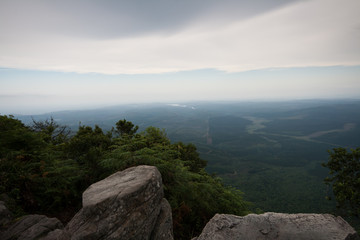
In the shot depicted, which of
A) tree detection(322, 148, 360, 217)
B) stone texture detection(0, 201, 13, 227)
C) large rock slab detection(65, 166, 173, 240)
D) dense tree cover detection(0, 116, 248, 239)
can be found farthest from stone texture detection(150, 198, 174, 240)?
tree detection(322, 148, 360, 217)

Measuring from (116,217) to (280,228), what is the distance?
463 cm

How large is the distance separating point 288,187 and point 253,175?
850 inches

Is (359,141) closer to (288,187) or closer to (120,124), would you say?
(288,187)

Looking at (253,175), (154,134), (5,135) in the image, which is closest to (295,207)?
(253,175)

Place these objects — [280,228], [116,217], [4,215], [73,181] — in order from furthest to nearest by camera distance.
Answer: [73,181], [4,215], [116,217], [280,228]

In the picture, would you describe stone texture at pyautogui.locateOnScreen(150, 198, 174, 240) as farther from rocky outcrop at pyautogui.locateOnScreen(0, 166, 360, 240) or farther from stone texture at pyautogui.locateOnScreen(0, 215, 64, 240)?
stone texture at pyautogui.locateOnScreen(0, 215, 64, 240)

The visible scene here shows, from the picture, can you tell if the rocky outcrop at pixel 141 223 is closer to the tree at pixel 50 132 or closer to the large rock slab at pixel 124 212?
the large rock slab at pixel 124 212

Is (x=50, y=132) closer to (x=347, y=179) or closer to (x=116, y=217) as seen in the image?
(x=116, y=217)

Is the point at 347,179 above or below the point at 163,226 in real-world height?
below

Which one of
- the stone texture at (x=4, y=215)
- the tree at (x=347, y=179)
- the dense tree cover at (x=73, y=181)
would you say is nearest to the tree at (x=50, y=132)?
the dense tree cover at (x=73, y=181)

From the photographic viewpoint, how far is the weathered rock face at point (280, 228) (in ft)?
12.5

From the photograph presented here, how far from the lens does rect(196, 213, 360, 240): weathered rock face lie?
150 inches

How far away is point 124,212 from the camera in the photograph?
482 centimetres

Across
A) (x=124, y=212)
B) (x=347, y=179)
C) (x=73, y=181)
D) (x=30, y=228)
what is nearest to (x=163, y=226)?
(x=124, y=212)
